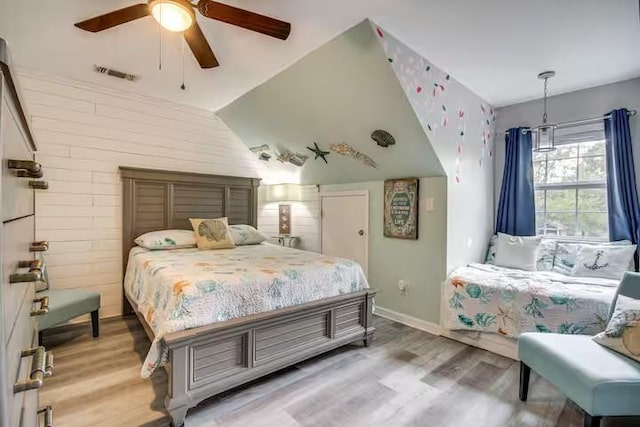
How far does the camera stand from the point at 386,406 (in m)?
2.02

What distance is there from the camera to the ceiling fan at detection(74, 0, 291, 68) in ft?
5.38

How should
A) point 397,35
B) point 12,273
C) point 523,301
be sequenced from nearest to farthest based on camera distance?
point 12,273, point 397,35, point 523,301

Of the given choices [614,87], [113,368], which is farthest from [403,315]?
[614,87]

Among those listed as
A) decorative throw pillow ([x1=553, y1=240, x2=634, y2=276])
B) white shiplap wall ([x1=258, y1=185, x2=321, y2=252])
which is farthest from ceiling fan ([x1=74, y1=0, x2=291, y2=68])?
decorative throw pillow ([x1=553, y1=240, x2=634, y2=276])

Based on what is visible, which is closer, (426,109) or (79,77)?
(426,109)

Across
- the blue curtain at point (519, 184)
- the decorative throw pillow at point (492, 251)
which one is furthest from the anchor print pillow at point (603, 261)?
the decorative throw pillow at point (492, 251)

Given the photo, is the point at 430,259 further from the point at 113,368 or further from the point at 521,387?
the point at 113,368

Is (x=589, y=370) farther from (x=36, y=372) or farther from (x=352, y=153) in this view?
(x=352, y=153)

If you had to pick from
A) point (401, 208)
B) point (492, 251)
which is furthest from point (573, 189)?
point (401, 208)

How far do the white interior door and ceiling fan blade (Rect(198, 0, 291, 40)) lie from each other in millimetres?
2425

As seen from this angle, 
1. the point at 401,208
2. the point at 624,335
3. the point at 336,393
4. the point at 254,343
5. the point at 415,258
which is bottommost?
the point at 336,393

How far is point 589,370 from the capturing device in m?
1.66

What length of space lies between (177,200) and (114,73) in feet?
4.82

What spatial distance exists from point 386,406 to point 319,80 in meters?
2.60
